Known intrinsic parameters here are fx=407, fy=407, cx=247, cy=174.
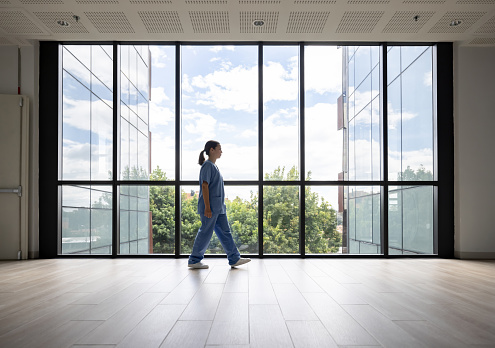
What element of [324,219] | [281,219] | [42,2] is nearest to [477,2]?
[324,219]

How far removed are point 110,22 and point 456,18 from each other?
4088 millimetres

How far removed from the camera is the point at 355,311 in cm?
263

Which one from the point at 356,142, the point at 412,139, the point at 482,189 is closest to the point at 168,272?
the point at 356,142

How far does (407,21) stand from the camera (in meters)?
4.86

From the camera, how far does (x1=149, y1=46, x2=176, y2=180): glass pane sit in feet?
18.6

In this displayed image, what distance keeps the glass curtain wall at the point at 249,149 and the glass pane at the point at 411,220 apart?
0.01 m

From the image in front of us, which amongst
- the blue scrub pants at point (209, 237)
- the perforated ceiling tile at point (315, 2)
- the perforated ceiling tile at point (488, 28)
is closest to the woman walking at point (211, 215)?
the blue scrub pants at point (209, 237)

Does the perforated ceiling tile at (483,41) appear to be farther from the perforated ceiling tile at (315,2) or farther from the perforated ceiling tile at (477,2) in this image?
the perforated ceiling tile at (315,2)

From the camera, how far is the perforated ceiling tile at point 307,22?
4.71 metres

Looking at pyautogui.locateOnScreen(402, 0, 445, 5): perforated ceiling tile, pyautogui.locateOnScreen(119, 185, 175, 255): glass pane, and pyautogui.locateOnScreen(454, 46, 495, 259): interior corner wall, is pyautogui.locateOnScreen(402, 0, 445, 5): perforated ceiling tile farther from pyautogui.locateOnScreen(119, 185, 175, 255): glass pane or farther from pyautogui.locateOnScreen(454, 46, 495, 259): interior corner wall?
pyautogui.locateOnScreen(119, 185, 175, 255): glass pane

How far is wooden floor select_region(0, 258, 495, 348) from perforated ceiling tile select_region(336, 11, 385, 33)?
2901mm

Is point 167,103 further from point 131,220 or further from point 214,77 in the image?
point 131,220

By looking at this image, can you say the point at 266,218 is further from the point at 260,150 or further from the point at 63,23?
the point at 63,23

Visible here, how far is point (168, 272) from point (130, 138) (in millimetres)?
2315
